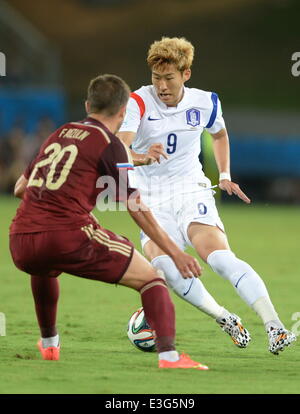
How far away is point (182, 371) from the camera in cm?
596

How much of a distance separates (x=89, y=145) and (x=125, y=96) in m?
0.39

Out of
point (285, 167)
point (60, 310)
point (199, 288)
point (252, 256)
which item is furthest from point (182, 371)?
point (285, 167)

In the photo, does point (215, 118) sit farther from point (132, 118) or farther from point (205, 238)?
point (205, 238)

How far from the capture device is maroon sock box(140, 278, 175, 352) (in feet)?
19.7

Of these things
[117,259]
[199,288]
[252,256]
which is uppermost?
[117,259]

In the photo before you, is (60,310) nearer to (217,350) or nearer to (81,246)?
(217,350)

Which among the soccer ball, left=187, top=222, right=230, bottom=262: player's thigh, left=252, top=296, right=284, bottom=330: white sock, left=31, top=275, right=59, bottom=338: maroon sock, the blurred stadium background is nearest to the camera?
left=31, top=275, right=59, bottom=338: maroon sock

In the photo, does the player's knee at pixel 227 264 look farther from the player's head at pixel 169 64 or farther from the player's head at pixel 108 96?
the player's head at pixel 108 96

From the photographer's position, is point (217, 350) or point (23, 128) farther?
point (23, 128)

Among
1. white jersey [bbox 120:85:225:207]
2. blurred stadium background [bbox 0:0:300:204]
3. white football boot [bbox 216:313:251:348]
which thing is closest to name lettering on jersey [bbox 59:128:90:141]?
white jersey [bbox 120:85:225:207]

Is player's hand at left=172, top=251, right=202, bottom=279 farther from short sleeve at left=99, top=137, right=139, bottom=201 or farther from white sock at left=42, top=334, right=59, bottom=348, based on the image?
white sock at left=42, top=334, right=59, bottom=348

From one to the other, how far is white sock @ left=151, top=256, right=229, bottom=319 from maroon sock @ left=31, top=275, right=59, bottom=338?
3.50ft

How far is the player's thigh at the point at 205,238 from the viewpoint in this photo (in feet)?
23.2

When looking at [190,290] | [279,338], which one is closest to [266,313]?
[279,338]
